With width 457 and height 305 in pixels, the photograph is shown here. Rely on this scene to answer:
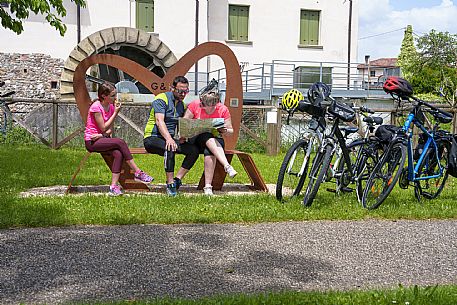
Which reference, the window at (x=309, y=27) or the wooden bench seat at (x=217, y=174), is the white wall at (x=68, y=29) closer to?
the window at (x=309, y=27)

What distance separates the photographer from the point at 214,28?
27656 millimetres

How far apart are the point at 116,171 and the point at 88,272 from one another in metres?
3.71

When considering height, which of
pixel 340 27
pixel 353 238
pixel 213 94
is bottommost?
pixel 353 238

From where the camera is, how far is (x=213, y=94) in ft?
26.8

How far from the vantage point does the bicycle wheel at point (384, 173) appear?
6887 mm

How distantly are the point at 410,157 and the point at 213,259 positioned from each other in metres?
3.39

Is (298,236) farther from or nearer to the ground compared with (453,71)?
nearer to the ground

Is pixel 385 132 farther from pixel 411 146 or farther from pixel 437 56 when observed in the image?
pixel 437 56

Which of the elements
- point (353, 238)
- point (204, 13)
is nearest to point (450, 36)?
point (204, 13)

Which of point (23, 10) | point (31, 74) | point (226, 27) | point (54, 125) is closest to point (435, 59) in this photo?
point (226, 27)

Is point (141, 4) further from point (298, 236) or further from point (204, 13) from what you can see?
point (298, 236)

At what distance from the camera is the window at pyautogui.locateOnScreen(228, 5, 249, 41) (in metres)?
27.9

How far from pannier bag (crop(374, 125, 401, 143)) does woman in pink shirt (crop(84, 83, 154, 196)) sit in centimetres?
283

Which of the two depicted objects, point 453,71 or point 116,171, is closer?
point 116,171
